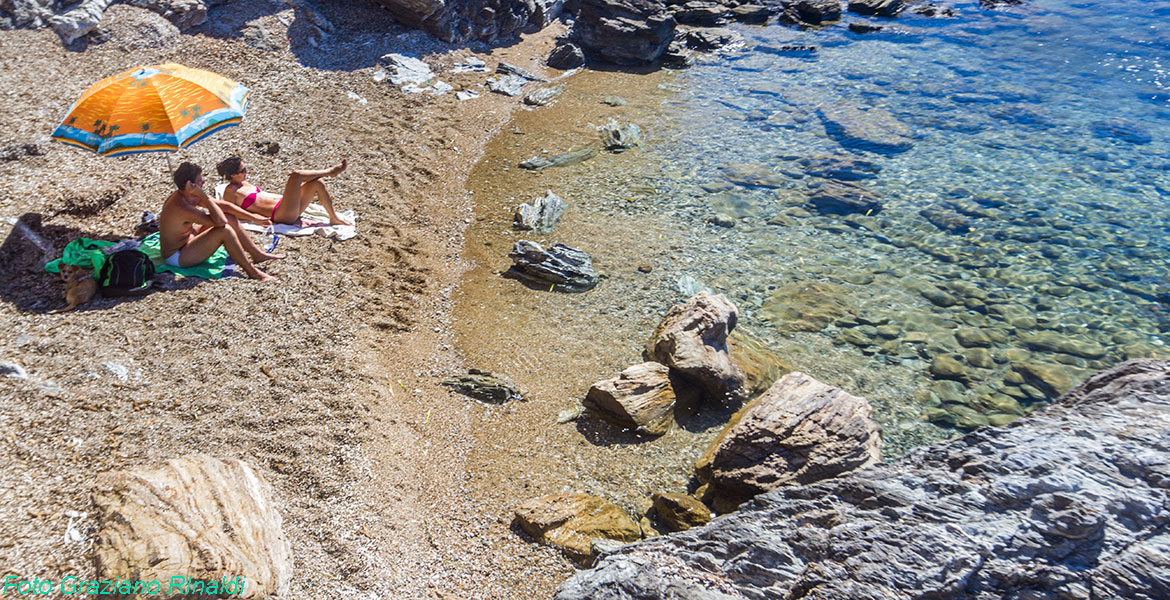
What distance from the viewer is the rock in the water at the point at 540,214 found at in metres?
10.7

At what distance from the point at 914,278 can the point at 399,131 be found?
30.2ft

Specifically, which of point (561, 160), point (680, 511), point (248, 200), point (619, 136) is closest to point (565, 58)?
point (619, 136)

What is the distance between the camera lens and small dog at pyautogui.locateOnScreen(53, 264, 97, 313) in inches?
277

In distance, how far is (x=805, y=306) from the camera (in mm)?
9234

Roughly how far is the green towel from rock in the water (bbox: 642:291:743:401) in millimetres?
5305

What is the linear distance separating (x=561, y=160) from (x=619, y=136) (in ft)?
4.92

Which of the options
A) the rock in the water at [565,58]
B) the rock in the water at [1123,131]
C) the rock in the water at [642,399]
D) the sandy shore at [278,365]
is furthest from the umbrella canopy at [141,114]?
the rock in the water at [1123,131]

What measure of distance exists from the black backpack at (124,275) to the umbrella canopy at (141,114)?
1.13 meters

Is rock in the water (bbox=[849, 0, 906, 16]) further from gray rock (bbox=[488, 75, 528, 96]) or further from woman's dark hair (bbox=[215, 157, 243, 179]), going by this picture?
woman's dark hair (bbox=[215, 157, 243, 179])

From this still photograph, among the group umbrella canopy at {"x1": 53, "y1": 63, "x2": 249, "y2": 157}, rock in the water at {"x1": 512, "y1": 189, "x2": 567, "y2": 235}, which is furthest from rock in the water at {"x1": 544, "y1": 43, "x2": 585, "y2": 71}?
umbrella canopy at {"x1": 53, "y1": 63, "x2": 249, "y2": 157}

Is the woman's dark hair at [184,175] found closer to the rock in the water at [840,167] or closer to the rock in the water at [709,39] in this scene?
the rock in the water at [840,167]

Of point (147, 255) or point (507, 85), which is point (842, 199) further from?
point (147, 255)

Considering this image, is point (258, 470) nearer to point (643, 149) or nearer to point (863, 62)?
point (643, 149)

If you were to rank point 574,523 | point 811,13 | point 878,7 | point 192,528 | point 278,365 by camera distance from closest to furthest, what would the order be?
point 192,528, point 574,523, point 278,365, point 811,13, point 878,7
